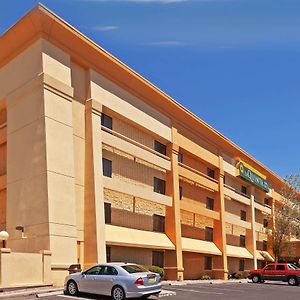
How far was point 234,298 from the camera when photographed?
22.1 meters

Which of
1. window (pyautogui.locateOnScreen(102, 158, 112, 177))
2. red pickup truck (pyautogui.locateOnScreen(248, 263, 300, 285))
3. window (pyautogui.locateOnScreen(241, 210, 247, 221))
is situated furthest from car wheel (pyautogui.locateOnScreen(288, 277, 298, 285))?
window (pyautogui.locateOnScreen(102, 158, 112, 177))

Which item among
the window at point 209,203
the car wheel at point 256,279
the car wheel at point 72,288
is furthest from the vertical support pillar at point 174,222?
the car wheel at point 72,288

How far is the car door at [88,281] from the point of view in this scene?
1916cm

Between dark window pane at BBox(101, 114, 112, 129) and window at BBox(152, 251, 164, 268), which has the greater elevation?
dark window pane at BBox(101, 114, 112, 129)

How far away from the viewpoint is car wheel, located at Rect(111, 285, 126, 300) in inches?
703

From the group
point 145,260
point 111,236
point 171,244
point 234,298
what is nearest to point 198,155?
point 171,244

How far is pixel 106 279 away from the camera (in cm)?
1862

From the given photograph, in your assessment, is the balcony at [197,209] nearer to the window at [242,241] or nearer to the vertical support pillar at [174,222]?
the vertical support pillar at [174,222]

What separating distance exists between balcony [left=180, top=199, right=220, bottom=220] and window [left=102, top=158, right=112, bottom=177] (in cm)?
974

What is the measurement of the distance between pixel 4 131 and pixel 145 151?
32.8 feet

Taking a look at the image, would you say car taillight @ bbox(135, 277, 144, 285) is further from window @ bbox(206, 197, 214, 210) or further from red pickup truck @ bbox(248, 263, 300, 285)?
window @ bbox(206, 197, 214, 210)

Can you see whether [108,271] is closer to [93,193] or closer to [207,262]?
[93,193]

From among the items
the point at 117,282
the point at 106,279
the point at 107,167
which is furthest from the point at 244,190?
the point at 117,282

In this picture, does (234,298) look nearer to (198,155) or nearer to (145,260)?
(145,260)
